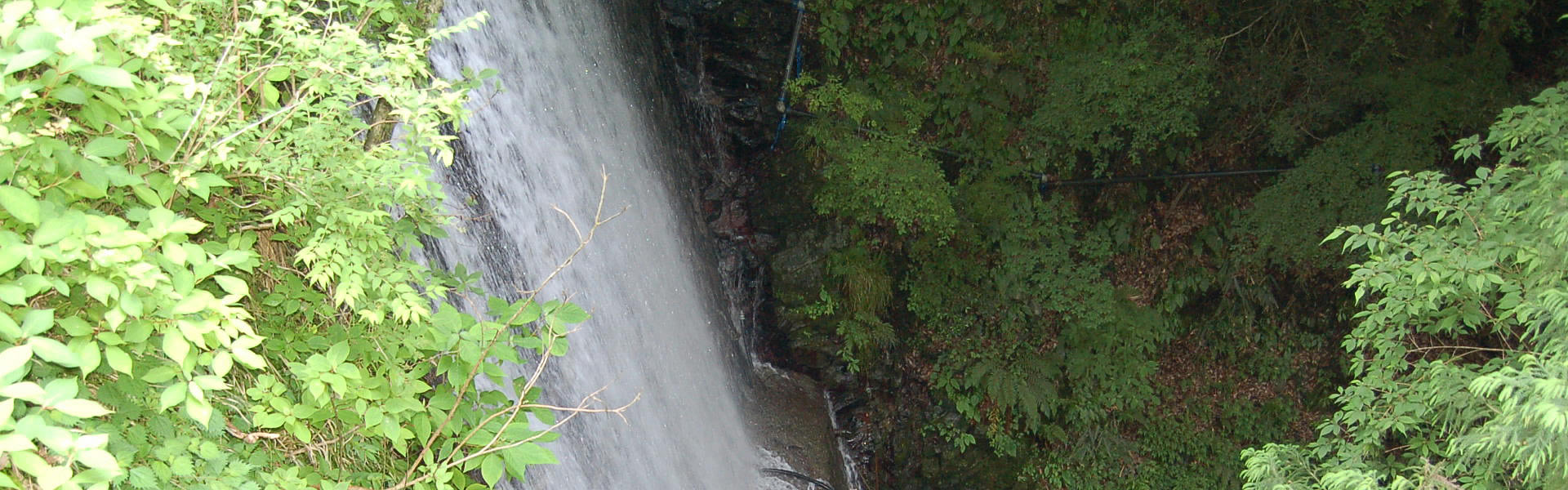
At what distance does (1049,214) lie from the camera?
7.34 metres

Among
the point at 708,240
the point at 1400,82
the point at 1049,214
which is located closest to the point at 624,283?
the point at 708,240

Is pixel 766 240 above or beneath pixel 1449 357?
beneath

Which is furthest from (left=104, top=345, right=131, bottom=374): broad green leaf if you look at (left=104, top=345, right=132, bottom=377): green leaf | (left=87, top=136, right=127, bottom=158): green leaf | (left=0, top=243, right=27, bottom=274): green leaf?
A: (left=87, top=136, right=127, bottom=158): green leaf

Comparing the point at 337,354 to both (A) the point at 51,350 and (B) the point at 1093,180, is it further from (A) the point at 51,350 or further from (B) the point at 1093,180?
(B) the point at 1093,180

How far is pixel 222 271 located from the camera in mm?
1885

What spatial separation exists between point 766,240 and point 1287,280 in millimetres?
4506

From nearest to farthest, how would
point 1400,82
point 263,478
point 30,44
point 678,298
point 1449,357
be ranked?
point 30,44
point 263,478
point 1449,357
point 678,298
point 1400,82

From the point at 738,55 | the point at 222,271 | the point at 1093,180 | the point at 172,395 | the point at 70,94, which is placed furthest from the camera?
the point at 1093,180

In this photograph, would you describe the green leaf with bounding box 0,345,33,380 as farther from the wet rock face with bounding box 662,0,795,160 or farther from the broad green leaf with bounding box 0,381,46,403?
the wet rock face with bounding box 662,0,795,160

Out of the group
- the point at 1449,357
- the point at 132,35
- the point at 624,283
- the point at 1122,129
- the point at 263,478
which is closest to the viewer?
the point at 132,35

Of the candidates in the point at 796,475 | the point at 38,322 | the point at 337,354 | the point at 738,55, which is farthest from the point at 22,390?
the point at 738,55

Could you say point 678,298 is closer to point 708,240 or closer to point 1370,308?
point 708,240

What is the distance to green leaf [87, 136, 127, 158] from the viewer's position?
1343 millimetres

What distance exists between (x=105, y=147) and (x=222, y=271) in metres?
0.60
